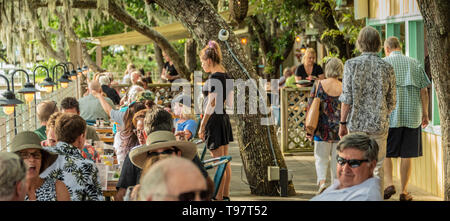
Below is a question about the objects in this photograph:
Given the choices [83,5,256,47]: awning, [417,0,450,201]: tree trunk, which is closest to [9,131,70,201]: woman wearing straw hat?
[417,0,450,201]: tree trunk

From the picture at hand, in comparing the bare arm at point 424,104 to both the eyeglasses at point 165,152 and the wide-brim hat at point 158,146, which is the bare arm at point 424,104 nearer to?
the wide-brim hat at point 158,146

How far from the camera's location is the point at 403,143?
789 centimetres

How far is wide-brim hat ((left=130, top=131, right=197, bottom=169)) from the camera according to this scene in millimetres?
4902

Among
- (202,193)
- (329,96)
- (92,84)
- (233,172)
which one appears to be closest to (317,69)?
(233,172)

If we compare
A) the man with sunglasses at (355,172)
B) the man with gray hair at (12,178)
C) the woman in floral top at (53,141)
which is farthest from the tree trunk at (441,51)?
the man with gray hair at (12,178)

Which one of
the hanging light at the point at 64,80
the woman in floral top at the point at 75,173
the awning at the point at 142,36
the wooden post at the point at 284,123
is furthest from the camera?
the awning at the point at 142,36

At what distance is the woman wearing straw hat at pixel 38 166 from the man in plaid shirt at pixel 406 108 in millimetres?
4293

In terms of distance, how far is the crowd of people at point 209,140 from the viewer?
11.3 ft

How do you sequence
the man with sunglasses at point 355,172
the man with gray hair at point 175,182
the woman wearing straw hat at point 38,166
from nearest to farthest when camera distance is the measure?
the man with gray hair at point 175,182 < the man with sunglasses at point 355,172 < the woman wearing straw hat at point 38,166

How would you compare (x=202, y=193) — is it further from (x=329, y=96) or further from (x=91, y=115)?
(x=91, y=115)

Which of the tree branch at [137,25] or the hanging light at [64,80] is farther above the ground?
Result: the tree branch at [137,25]

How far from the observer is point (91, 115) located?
37.3 ft

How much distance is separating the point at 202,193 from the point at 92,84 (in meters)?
8.73

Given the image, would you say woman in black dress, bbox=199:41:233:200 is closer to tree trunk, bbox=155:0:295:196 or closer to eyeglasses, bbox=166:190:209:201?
tree trunk, bbox=155:0:295:196
